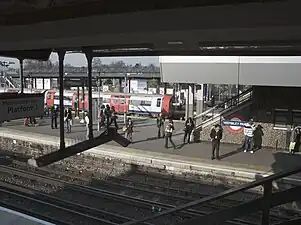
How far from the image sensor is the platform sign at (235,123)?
38.5 feet

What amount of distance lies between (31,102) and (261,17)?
3.57 meters

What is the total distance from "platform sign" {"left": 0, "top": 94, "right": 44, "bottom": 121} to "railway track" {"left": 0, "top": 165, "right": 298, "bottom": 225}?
2950mm

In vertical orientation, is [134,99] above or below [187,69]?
below

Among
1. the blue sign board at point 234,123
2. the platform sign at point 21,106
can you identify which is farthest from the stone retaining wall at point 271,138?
the platform sign at point 21,106

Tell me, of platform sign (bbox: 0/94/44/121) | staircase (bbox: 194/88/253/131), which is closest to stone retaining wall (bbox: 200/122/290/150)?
staircase (bbox: 194/88/253/131)

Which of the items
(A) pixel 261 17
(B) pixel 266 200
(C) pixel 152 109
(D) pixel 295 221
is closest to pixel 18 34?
(A) pixel 261 17

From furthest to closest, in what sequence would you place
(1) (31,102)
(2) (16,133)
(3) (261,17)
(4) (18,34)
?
(2) (16,133)
(1) (31,102)
(4) (18,34)
(3) (261,17)

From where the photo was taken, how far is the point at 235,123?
1178cm

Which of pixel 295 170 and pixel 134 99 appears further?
pixel 134 99

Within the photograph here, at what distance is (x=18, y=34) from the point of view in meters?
2.31

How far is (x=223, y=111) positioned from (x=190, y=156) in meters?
3.33

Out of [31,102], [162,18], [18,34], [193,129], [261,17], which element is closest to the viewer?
[261,17]

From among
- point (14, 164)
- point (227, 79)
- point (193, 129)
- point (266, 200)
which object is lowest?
point (14, 164)

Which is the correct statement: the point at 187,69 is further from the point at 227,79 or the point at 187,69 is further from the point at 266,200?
the point at 266,200
